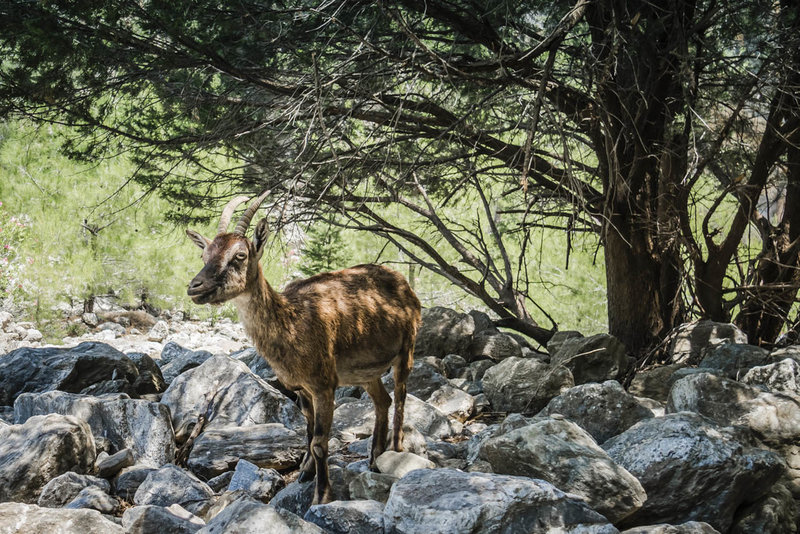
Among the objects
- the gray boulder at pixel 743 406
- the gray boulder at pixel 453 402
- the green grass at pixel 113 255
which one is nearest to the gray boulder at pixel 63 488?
the gray boulder at pixel 453 402

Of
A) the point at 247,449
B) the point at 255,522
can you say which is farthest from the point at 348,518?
the point at 247,449

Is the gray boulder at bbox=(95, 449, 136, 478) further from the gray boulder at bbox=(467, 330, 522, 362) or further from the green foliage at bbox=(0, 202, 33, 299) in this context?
the green foliage at bbox=(0, 202, 33, 299)

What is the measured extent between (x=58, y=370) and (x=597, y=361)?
5996 millimetres

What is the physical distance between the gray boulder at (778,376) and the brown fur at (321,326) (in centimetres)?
329

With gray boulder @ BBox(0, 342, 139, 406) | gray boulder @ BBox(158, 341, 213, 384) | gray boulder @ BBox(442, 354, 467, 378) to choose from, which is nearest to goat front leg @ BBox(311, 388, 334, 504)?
gray boulder @ BBox(0, 342, 139, 406)

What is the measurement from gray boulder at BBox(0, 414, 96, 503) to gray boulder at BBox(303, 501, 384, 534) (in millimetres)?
2440

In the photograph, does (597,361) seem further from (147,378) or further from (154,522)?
(154,522)

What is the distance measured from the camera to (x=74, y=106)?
859cm

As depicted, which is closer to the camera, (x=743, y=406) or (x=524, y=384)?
(x=743, y=406)

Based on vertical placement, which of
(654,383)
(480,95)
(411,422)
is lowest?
(411,422)

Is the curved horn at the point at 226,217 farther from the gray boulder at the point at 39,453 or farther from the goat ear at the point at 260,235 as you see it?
the gray boulder at the point at 39,453

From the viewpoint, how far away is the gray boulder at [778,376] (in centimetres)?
718

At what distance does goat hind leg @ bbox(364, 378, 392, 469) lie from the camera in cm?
629

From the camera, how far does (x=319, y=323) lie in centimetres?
573
